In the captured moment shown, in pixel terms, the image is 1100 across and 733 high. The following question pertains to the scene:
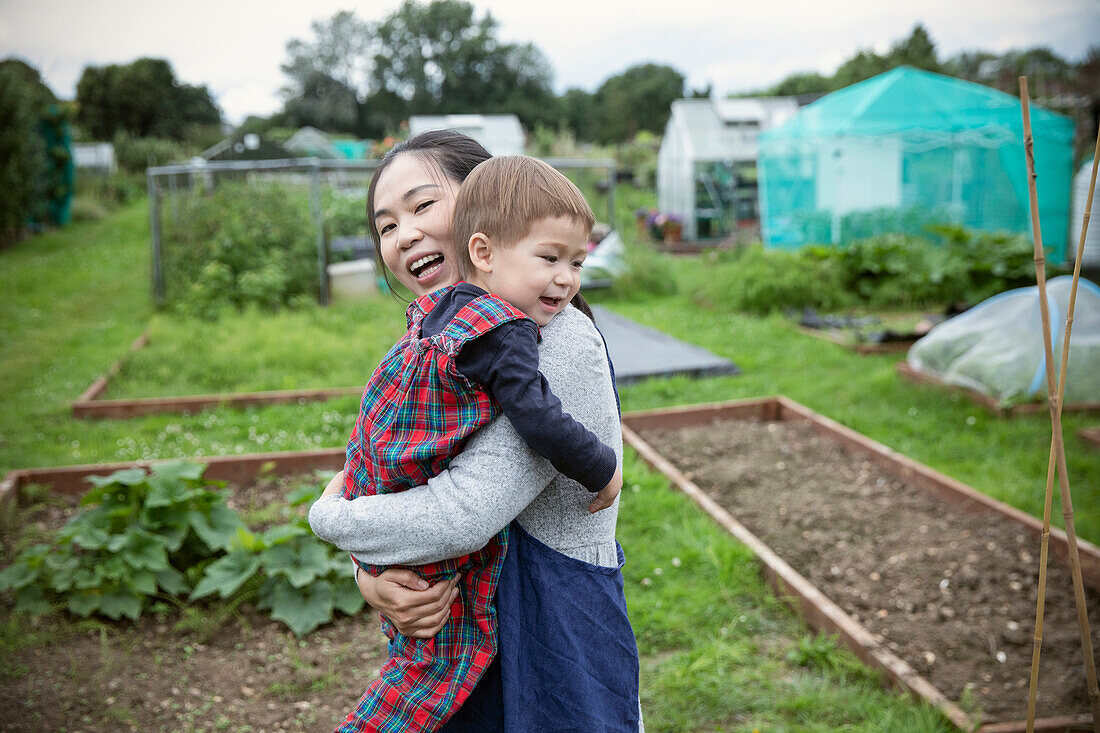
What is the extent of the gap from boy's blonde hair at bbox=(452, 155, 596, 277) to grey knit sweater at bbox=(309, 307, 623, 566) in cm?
16

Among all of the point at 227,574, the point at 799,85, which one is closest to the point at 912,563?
the point at 227,574

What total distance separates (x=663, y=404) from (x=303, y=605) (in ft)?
11.7

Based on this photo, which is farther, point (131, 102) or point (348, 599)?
point (131, 102)

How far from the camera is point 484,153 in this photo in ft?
4.97

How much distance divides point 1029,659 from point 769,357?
464cm

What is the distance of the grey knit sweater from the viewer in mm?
1071

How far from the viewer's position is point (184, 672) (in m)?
2.83

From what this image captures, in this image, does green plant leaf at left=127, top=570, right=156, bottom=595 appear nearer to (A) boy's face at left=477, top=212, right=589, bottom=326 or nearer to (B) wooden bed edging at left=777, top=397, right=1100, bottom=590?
(A) boy's face at left=477, top=212, right=589, bottom=326

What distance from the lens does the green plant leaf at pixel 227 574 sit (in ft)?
10.2

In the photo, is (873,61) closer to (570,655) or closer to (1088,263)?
(1088,263)

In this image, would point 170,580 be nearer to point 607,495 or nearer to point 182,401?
→ point 607,495

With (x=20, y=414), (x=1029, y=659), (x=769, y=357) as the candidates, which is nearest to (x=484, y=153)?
(x=1029, y=659)

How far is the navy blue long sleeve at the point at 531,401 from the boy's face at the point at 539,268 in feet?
0.26

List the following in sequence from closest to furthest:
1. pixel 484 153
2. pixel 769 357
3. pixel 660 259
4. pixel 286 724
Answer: pixel 484 153 → pixel 286 724 → pixel 769 357 → pixel 660 259
